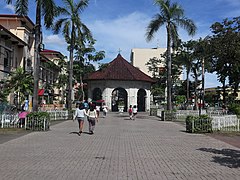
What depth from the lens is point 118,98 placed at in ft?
170

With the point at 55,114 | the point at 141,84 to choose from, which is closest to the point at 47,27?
the point at 55,114

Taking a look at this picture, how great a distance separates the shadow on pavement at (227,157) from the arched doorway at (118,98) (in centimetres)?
3744

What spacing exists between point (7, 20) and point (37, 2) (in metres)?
18.5

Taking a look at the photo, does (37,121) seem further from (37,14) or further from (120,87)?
(120,87)

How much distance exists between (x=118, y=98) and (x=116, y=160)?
1683 inches

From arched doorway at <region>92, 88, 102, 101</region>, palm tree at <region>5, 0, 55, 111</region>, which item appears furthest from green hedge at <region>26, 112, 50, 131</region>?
arched doorway at <region>92, 88, 102, 101</region>

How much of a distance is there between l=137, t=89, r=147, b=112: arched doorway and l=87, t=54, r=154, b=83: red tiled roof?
7.41 feet

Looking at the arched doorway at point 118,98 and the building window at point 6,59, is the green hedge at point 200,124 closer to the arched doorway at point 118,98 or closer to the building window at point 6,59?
the building window at point 6,59

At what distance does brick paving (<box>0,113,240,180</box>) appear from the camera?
24.0ft

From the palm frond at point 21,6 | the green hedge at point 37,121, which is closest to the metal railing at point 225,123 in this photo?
the green hedge at point 37,121

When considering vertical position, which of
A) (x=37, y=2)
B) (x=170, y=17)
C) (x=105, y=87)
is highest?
(x=170, y=17)

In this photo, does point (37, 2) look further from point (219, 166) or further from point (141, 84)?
point (141, 84)

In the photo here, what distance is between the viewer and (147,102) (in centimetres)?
5050

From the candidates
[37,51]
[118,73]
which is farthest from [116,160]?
[118,73]
